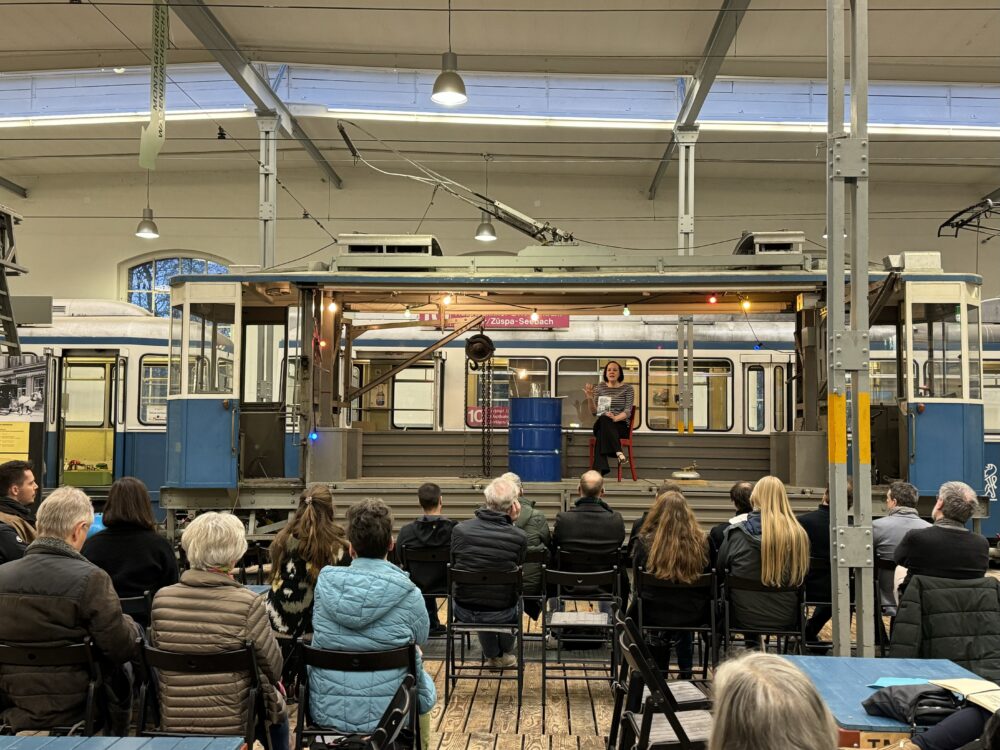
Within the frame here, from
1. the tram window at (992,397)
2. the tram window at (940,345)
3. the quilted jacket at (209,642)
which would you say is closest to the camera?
the quilted jacket at (209,642)

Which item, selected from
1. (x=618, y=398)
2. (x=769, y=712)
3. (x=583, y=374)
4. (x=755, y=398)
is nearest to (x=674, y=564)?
(x=769, y=712)

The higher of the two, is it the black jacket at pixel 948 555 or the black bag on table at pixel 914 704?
the black jacket at pixel 948 555

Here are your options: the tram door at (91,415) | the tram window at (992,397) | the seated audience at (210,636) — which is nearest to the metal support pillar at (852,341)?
the seated audience at (210,636)

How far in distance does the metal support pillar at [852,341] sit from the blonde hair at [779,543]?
0.40 m

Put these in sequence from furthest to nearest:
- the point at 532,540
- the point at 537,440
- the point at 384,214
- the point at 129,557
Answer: the point at 384,214 < the point at 537,440 < the point at 532,540 < the point at 129,557

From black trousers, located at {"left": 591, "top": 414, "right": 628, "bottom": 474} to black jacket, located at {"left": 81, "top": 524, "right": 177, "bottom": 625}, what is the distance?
631 centimetres

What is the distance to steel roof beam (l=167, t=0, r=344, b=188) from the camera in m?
12.3

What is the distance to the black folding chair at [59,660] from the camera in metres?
3.17

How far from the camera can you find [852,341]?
A: 4.56 m

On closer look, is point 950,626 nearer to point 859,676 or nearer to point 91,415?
point 859,676

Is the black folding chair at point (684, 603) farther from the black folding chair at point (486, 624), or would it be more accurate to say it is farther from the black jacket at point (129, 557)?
the black jacket at point (129, 557)

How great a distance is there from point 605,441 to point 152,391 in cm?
665

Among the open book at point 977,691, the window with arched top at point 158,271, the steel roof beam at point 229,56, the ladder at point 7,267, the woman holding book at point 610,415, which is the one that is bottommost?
the open book at point 977,691

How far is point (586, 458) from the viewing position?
11.4 m
